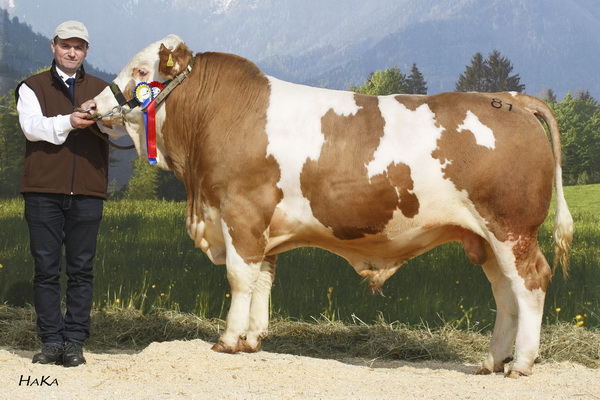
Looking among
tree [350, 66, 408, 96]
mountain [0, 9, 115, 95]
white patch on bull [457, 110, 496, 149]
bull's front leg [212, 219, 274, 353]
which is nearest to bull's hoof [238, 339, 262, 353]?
bull's front leg [212, 219, 274, 353]

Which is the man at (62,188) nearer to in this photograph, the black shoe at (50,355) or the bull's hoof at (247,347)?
the black shoe at (50,355)

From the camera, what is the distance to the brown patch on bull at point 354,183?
467 cm

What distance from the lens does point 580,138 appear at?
12.8m

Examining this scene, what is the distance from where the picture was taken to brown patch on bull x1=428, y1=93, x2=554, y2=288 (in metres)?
4.59

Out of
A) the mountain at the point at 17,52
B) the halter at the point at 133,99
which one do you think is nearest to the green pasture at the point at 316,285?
the halter at the point at 133,99

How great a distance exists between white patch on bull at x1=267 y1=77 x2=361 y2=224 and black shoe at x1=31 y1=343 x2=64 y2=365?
1682mm

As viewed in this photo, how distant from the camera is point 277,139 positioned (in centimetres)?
481

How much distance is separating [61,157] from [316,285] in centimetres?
323

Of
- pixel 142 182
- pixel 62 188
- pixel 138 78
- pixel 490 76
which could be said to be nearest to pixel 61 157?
pixel 62 188

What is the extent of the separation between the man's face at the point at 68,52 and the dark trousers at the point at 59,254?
0.82m

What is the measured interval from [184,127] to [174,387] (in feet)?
5.92

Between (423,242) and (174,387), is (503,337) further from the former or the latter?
(174,387)

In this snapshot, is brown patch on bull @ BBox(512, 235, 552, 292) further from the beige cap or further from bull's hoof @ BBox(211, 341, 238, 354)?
Answer: the beige cap

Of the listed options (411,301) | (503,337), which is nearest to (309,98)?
(503,337)
